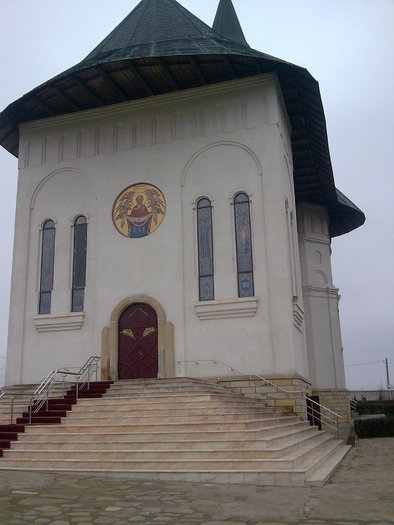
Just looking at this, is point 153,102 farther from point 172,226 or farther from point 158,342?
point 158,342

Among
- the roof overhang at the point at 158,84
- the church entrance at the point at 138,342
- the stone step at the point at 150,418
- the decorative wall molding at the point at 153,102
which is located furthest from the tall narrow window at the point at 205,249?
the stone step at the point at 150,418

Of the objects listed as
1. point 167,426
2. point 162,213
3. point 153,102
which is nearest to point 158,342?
point 162,213

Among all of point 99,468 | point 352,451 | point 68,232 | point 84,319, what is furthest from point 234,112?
point 99,468

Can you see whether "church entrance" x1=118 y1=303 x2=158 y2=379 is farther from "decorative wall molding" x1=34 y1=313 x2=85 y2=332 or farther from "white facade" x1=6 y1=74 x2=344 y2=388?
"decorative wall molding" x1=34 y1=313 x2=85 y2=332

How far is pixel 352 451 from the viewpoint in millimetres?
12672

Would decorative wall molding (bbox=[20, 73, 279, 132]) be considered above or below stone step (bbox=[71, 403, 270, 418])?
above

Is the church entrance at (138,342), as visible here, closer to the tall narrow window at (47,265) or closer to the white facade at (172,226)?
the white facade at (172,226)

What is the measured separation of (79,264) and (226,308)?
4.58 metres

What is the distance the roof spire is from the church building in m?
9.80

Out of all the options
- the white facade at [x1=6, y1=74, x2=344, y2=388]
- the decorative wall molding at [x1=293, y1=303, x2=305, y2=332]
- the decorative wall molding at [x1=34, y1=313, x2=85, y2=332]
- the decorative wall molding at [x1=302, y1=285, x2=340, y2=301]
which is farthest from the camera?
the decorative wall molding at [x1=302, y1=285, x2=340, y2=301]

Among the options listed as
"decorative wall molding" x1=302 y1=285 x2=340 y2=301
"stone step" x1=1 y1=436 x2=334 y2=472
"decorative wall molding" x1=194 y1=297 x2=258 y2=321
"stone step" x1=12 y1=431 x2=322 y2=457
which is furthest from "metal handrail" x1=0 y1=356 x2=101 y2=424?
"decorative wall molding" x1=302 y1=285 x2=340 y2=301

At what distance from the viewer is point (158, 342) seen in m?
14.8

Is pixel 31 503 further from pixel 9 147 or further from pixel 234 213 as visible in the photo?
pixel 9 147

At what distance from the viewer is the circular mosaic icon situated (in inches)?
622
